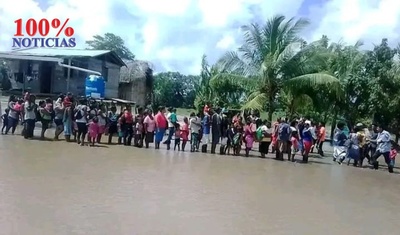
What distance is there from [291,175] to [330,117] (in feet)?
59.0

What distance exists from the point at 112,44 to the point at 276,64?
40216 millimetres

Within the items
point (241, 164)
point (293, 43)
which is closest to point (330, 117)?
point (293, 43)

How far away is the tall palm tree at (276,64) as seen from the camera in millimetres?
19594

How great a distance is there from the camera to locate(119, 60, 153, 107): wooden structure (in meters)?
33.9

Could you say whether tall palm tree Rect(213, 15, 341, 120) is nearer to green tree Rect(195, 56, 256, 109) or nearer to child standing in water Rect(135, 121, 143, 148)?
green tree Rect(195, 56, 256, 109)

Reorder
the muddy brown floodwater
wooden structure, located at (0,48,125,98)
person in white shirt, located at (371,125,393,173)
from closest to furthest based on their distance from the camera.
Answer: the muddy brown floodwater < person in white shirt, located at (371,125,393,173) < wooden structure, located at (0,48,125,98)

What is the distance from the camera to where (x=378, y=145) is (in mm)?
14555

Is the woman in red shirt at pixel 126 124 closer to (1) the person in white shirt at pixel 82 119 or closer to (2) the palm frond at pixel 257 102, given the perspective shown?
(1) the person in white shirt at pixel 82 119

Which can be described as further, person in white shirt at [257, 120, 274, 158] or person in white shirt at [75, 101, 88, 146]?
person in white shirt at [257, 120, 274, 158]

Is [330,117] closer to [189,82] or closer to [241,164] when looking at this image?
[241,164]

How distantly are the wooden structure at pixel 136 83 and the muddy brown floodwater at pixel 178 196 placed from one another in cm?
2066

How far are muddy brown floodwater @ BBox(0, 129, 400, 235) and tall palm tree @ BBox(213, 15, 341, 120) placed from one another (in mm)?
6789

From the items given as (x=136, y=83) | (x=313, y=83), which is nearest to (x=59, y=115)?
(x=313, y=83)

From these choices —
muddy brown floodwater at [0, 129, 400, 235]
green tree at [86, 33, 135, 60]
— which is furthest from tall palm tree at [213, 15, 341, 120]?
green tree at [86, 33, 135, 60]
